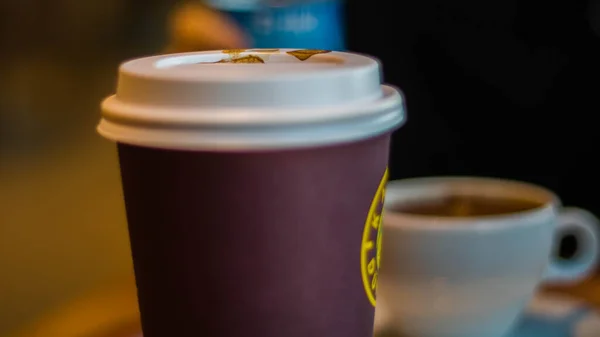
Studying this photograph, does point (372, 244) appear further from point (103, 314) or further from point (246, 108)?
point (103, 314)

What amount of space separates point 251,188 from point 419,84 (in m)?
0.46

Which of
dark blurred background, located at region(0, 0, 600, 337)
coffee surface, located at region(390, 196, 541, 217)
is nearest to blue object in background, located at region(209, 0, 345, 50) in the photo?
dark blurred background, located at region(0, 0, 600, 337)

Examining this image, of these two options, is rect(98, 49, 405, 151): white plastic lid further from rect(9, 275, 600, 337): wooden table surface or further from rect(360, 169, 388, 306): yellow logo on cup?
rect(9, 275, 600, 337): wooden table surface

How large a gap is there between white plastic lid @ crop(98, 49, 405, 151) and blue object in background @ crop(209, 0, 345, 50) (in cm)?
17

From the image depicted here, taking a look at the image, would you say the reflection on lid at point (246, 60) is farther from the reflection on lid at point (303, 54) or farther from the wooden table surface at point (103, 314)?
the wooden table surface at point (103, 314)

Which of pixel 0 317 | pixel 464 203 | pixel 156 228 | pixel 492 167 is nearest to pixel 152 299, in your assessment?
pixel 156 228

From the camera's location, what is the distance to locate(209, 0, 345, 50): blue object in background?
49 centimetres

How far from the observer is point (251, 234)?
0.30 m

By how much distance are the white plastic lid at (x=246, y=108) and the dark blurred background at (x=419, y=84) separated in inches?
9.0

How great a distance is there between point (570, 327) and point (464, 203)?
0.36 ft

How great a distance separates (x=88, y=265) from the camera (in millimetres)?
1146

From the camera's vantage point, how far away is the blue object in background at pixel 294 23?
0.49 metres

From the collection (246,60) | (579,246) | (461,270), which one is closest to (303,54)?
(246,60)

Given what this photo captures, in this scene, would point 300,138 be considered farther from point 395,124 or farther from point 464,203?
point 464,203
